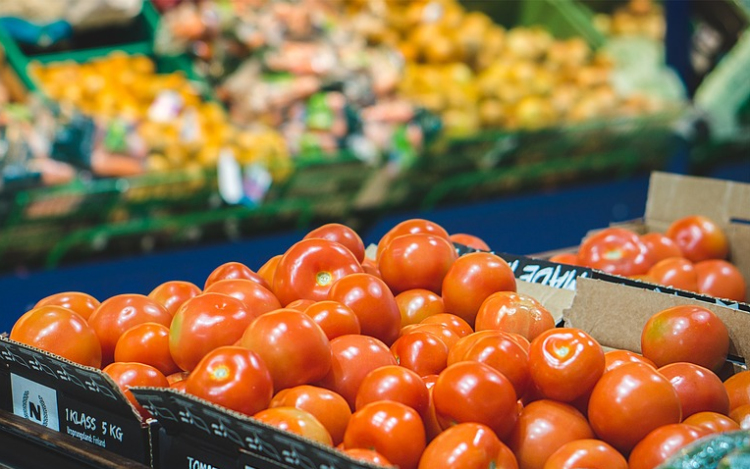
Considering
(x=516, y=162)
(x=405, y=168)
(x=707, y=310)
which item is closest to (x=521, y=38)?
(x=516, y=162)

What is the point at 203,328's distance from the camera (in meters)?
1.37

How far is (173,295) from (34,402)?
1.06 feet

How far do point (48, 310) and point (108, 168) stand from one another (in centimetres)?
205

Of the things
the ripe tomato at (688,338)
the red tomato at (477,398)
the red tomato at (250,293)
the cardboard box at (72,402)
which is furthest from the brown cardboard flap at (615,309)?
the cardboard box at (72,402)

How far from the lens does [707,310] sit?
1.52m

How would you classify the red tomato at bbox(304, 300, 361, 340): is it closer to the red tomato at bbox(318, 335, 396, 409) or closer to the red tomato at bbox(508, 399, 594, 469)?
the red tomato at bbox(318, 335, 396, 409)

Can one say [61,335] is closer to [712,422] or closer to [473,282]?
[473,282]

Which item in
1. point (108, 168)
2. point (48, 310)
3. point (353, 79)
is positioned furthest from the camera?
point (353, 79)

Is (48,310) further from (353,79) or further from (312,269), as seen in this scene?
(353,79)

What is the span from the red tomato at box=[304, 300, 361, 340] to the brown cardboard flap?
1.67ft

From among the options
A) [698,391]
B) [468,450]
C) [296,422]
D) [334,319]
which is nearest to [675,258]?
[698,391]

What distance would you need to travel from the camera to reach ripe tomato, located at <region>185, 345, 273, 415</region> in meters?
1.23

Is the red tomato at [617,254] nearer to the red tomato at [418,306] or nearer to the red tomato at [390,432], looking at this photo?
the red tomato at [418,306]

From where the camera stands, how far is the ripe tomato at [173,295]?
167cm
